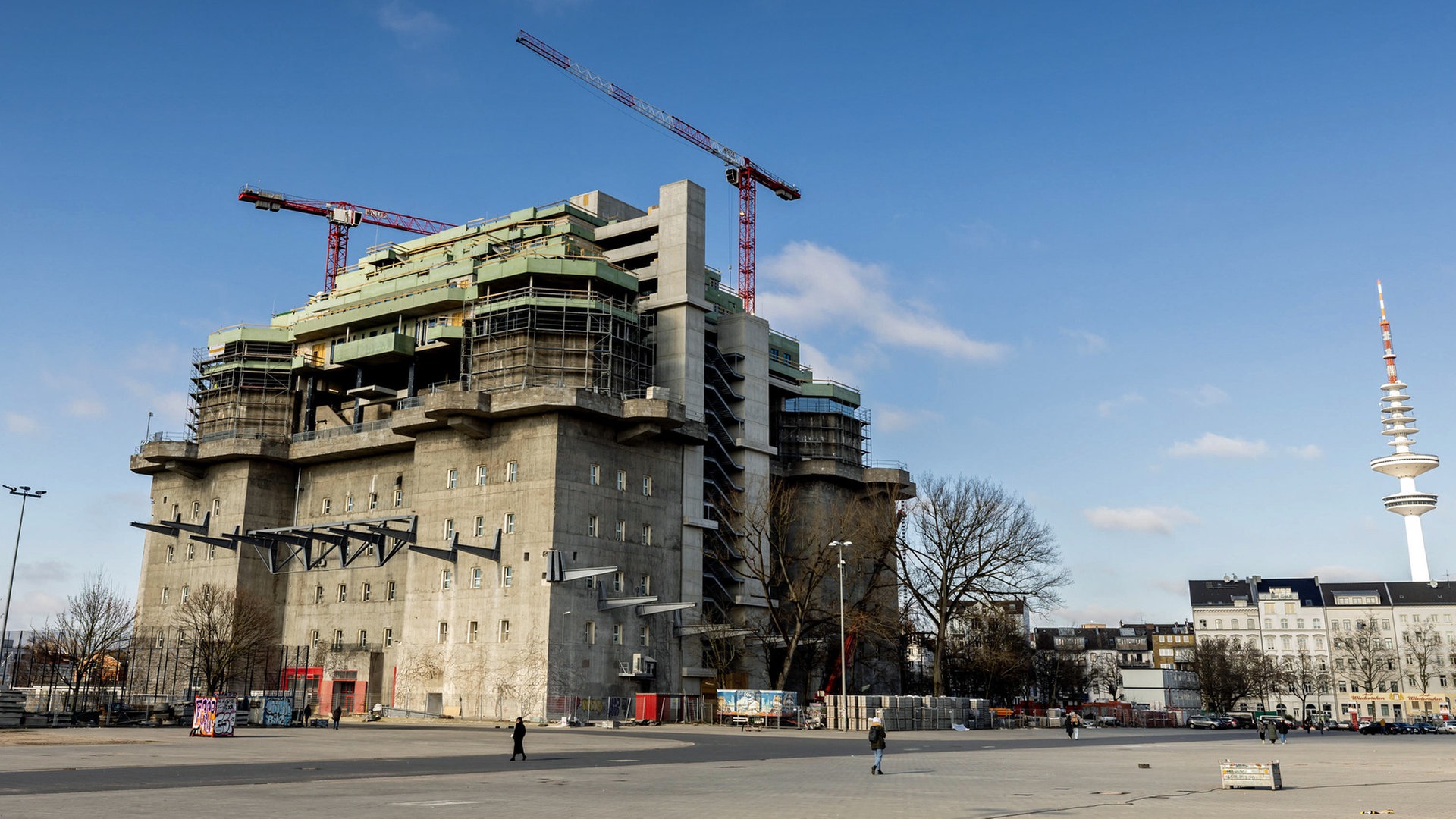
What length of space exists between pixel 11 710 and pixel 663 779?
137 feet

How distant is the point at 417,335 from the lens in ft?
294

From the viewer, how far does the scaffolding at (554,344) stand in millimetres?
79438

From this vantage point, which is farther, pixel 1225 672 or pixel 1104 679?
pixel 1104 679

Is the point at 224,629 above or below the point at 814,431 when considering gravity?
below

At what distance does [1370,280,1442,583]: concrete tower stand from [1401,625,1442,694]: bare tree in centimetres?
2753

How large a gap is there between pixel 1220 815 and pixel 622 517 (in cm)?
6128

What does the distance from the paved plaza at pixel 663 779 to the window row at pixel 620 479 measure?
27.5 m

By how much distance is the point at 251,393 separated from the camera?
95750mm

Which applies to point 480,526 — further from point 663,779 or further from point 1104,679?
point 1104,679

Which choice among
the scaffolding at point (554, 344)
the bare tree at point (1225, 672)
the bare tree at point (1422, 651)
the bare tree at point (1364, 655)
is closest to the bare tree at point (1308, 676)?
the bare tree at point (1364, 655)

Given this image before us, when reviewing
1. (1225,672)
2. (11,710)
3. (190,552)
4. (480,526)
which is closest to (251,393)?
(190,552)

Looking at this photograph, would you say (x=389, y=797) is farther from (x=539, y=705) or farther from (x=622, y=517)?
(x=622, y=517)

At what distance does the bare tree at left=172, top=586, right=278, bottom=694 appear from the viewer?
8156cm

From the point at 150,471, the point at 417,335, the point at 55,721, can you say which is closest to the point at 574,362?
the point at 417,335
